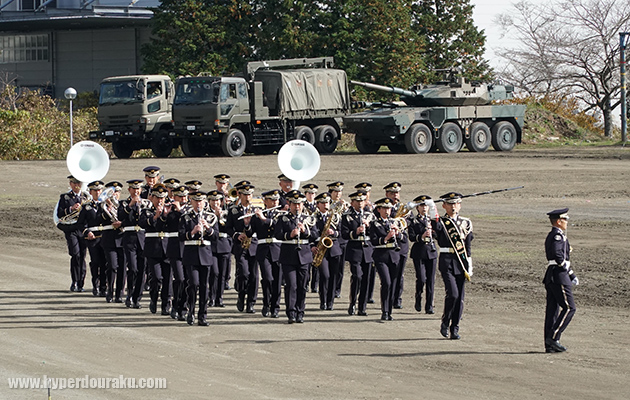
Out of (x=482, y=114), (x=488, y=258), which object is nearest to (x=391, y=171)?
(x=482, y=114)

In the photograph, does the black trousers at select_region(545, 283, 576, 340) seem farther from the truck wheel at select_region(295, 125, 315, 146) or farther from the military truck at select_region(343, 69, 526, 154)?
the truck wheel at select_region(295, 125, 315, 146)

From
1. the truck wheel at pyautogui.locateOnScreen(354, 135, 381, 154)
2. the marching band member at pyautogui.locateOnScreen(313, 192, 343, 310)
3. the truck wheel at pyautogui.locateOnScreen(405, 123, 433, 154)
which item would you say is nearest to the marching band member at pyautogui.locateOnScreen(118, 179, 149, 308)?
the marching band member at pyautogui.locateOnScreen(313, 192, 343, 310)

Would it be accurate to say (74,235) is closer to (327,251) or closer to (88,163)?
(88,163)

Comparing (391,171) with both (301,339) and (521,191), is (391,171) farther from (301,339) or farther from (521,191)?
(301,339)

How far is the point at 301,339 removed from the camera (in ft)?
39.1

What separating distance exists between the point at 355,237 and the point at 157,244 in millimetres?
2543

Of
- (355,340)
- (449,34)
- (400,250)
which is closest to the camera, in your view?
(355,340)

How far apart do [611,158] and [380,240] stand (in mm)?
22119

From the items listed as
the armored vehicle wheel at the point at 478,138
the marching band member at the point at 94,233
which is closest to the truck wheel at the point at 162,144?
the armored vehicle wheel at the point at 478,138

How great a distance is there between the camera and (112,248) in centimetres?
1474

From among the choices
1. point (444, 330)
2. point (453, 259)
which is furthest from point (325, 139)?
point (444, 330)

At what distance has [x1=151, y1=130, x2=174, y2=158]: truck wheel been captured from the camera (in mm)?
37094

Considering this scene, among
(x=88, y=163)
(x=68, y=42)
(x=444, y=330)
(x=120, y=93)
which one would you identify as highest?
(x=68, y=42)

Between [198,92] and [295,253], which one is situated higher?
[198,92]
